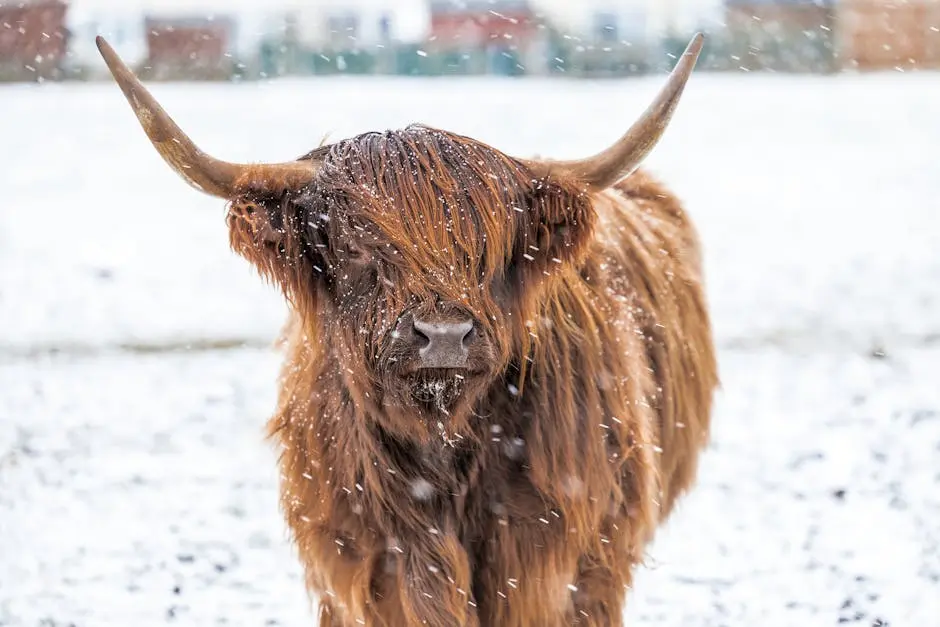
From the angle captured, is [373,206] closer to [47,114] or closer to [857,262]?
[857,262]

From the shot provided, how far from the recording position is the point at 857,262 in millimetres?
11242

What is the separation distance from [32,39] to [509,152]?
32.8 feet

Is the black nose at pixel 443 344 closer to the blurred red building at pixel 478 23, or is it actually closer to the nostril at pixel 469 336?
the nostril at pixel 469 336

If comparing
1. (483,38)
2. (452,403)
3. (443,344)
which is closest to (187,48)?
(483,38)

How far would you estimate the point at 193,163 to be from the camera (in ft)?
8.72

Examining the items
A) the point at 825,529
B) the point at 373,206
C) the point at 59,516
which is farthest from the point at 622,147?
the point at 59,516

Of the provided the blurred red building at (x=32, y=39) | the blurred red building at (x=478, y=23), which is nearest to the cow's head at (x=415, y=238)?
the blurred red building at (x=32, y=39)

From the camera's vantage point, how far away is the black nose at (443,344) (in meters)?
2.55

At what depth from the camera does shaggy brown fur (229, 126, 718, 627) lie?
275 centimetres

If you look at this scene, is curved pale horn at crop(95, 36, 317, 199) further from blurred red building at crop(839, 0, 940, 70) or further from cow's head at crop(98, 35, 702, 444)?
blurred red building at crop(839, 0, 940, 70)

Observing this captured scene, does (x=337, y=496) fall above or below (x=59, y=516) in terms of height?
above

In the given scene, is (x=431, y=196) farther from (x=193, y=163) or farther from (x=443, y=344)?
(x=193, y=163)

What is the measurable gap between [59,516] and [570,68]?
1821 centimetres

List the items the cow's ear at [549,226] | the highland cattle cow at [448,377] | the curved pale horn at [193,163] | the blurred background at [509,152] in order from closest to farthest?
1. the curved pale horn at [193,163]
2. the highland cattle cow at [448,377]
3. the cow's ear at [549,226]
4. the blurred background at [509,152]
